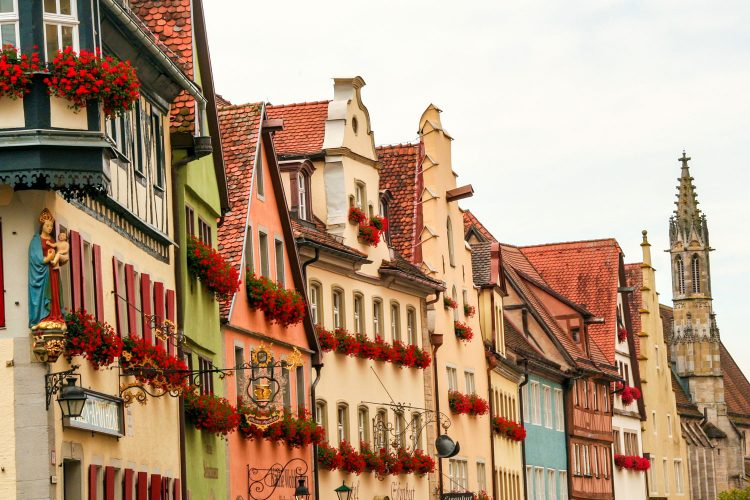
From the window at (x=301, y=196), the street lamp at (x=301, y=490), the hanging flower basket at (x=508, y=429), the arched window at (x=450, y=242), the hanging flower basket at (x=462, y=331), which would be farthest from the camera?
the hanging flower basket at (x=508, y=429)

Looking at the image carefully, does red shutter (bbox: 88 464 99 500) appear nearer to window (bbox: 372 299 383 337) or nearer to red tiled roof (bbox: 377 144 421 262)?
window (bbox: 372 299 383 337)

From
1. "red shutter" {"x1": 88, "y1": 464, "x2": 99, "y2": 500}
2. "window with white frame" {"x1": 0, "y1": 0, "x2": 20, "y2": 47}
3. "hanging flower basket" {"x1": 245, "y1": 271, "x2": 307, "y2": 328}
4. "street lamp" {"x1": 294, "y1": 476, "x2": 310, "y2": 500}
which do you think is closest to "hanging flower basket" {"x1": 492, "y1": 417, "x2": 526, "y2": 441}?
"street lamp" {"x1": 294, "y1": 476, "x2": 310, "y2": 500}

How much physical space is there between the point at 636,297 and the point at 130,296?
61.3 meters

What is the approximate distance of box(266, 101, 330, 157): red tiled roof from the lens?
4641cm

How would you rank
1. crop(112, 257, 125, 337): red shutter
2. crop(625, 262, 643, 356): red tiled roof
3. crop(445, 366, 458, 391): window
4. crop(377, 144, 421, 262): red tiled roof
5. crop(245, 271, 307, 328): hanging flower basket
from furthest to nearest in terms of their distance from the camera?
1. crop(625, 262, 643, 356): red tiled roof
2. crop(445, 366, 458, 391): window
3. crop(377, 144, 421, 262): red tiled roof
4. crop(245, 271, 307, 328): hanging flower basket
5. crop(112, 257, 125, 337): red shutter

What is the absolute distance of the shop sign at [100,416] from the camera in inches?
959

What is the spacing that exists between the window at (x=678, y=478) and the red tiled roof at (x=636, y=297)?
24.1ft

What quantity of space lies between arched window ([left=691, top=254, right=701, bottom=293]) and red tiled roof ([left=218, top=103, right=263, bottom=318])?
9795 cm

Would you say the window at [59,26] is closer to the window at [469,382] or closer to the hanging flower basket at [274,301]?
the hanging flower basket at [274,301]

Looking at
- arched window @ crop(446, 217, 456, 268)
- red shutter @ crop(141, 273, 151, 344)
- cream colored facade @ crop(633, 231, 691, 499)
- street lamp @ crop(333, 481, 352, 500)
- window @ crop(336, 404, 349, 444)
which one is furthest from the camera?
cream colored facade @ crop(633, 231, 691, 499)

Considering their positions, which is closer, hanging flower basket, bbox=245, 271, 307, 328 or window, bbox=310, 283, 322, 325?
hanging flower basket, bbox=245, 271, 307, 328

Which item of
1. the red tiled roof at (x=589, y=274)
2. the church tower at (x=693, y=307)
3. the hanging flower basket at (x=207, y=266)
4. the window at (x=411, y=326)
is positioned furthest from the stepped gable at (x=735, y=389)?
the hanging flower basket at (x=207, y=266)

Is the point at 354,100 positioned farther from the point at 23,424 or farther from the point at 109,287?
the point at 23,424

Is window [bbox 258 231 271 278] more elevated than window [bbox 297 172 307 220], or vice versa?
window [bbox 297 172 307 220]
